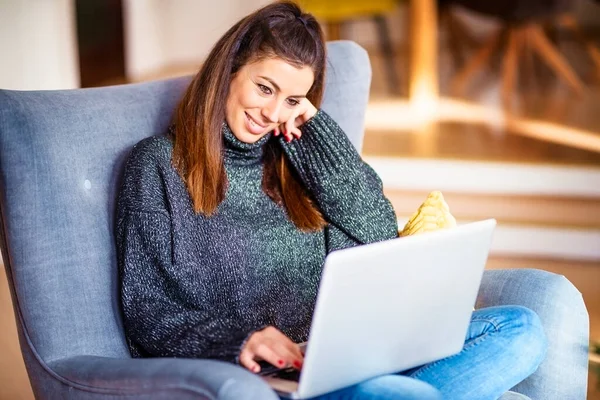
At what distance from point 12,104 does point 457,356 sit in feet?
2.89

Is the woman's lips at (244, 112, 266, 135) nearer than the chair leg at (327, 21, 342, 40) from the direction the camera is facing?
Yes

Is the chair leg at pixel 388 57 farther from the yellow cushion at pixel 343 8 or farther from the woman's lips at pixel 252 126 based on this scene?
the woman's lips at pixel 252 126

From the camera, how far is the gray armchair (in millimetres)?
1570

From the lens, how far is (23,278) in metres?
1.57

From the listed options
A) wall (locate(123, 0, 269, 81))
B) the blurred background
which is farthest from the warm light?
wall (locate(123, 0, 269, 81))

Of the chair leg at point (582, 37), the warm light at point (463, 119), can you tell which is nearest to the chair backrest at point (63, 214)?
the warm light at point (463, 119)

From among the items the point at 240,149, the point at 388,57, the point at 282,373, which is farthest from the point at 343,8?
the point at 282,373

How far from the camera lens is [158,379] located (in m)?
1.37

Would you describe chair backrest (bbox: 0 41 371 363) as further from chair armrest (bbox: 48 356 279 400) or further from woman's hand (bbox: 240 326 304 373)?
woman's hand (bbox: 240 326 304 373)

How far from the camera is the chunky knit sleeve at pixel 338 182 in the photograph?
1.88 m

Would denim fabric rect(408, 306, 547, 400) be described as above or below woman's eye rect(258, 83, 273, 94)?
below

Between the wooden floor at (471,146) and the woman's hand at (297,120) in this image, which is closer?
the woman's hand at (297,120)

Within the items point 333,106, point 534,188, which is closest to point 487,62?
point 534,188

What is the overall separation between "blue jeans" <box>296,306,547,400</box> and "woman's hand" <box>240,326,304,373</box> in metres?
0.22
